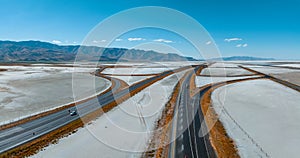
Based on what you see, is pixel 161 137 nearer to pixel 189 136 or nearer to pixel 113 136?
pixel 189 136

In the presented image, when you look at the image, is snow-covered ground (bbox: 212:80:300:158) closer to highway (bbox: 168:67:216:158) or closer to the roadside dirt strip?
highway (bbox: 168:67:216:158)

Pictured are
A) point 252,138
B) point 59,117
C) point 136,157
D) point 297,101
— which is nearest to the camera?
point 136,157

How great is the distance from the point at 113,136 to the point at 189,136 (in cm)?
858

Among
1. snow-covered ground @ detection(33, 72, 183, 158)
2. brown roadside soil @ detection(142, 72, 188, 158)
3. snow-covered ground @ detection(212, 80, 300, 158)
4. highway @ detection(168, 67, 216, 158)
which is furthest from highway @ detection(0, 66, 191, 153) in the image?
snow-covered ground @ detection(212, 80, 300, 158)

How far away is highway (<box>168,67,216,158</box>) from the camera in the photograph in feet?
54.9

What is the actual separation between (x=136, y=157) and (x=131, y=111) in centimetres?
1392

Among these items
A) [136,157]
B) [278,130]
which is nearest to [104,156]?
[136,157]

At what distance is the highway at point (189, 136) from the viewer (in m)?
16.7

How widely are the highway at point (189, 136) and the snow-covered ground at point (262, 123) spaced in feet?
10.7

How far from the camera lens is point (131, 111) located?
99.5ft

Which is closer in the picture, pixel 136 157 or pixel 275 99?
pixel 136 157

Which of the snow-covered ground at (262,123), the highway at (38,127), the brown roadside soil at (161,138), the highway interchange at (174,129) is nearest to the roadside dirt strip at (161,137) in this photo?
the brown roadside soil at (161,138)

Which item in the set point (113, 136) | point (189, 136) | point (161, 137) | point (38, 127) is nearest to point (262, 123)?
point (189, 136)

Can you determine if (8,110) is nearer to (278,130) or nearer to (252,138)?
(252,138)
